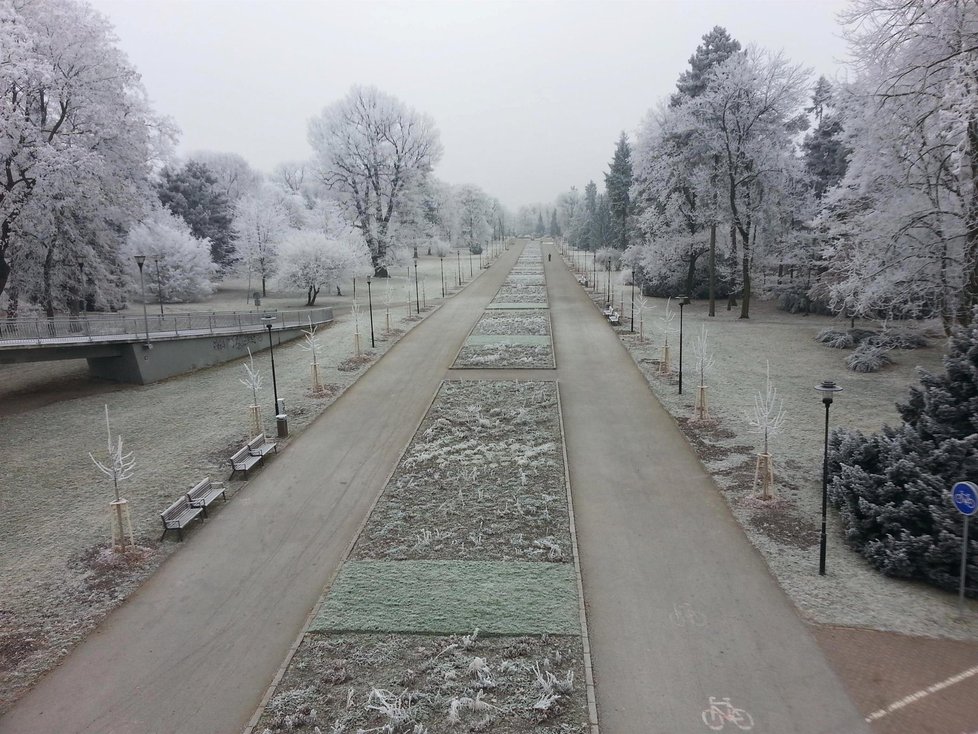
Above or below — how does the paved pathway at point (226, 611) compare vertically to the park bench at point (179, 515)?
below

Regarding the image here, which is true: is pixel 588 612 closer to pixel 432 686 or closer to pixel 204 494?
pixel 432 686

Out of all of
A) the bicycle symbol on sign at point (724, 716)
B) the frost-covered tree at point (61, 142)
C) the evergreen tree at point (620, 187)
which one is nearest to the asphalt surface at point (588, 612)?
the bicycle symbol on sign at point (724, 716)

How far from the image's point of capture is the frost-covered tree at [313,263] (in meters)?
47.8

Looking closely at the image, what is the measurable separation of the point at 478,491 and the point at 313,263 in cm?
3700

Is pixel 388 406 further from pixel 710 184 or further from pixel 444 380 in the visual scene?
pixel 710 184

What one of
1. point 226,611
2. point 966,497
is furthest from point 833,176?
point 226,611

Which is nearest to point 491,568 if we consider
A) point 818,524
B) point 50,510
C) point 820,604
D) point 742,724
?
point 742,724

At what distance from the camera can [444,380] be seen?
25812 mm

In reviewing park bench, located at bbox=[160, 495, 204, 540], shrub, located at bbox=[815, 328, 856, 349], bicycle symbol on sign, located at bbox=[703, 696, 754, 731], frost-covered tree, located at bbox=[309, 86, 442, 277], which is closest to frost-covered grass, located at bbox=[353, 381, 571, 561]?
park bench, located at bbox=[160, 495, 204, 540]

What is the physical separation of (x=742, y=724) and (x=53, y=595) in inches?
467

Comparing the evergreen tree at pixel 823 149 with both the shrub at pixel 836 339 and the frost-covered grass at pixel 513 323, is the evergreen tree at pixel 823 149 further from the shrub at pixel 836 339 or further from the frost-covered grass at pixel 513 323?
the frost-covered grass at pixel 513 323

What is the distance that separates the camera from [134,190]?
33.3 metres

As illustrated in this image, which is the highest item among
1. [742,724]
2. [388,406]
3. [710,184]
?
[710,184]

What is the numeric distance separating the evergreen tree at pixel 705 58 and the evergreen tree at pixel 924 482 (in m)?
36.7
